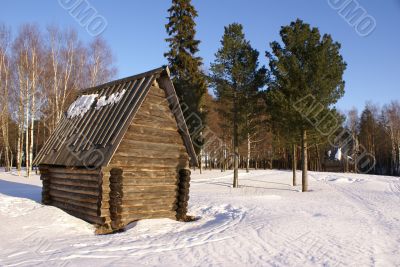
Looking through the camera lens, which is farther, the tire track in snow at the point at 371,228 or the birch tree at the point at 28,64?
the birch tree at the point at 28,64

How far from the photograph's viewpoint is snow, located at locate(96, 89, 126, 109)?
13.4 metres

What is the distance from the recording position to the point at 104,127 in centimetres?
1245

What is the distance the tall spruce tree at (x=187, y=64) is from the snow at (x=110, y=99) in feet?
49.6

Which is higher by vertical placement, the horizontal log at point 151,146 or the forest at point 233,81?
the forest at point 233,81

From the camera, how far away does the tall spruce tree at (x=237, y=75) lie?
25.7 m

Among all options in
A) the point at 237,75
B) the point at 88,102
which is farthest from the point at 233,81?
the point at 88,102

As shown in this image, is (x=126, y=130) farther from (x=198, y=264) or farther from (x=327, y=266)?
(x=327, y=266)

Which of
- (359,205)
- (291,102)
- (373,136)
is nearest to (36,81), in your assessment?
(291,102)

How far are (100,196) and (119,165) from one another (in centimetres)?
120

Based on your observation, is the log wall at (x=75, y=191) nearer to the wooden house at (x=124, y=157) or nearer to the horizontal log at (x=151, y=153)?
the wooden house at (x=124, y=157)

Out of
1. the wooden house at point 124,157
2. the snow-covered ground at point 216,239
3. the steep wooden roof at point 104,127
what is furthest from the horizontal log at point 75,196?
the steep wooden roof at point 104,127

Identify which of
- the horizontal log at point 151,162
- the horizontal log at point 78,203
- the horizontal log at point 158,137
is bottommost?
the horizontal log at point 78,203

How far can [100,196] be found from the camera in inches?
461

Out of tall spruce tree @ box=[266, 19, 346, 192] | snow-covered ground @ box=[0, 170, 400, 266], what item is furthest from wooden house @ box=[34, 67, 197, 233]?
tall spruce tree @ box=[266, 19, 346, 192]
